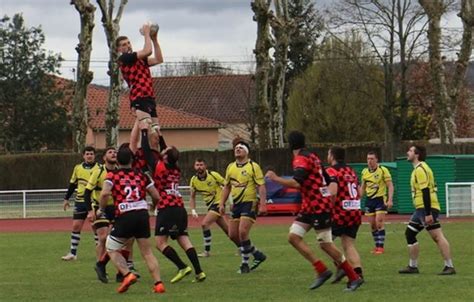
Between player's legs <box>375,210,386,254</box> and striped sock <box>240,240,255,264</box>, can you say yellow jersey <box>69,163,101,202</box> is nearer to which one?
striped sock <box>240,240,255,264</box>

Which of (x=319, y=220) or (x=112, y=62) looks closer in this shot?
(x=319, y=220)

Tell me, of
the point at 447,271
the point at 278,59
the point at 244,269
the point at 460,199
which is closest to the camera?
the point at 447,271

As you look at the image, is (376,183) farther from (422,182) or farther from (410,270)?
(422,182)

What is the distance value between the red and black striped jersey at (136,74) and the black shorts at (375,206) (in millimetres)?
8300

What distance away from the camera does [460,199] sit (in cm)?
3366

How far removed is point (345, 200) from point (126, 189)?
3.27 m

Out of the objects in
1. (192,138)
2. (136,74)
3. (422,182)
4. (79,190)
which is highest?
(136,74)

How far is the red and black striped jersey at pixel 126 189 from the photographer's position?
13.6m

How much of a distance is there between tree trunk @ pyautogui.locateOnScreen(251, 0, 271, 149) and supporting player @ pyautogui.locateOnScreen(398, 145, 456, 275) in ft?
89.4

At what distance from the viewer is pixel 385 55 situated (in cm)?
5209

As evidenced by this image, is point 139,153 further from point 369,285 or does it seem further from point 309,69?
point 309,69

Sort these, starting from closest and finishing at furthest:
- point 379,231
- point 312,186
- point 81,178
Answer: point 312,186, point 81,178, point 379,231

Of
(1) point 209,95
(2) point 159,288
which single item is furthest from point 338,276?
(1) point 209,95

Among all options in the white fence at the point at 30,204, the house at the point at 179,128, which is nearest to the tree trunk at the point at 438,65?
the white fence at the point at 30,204
